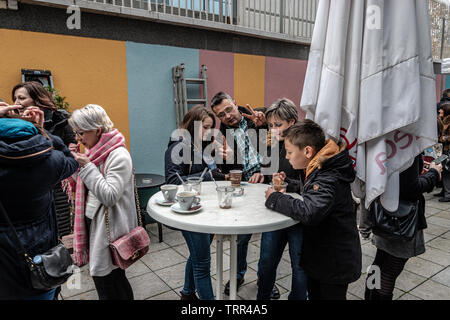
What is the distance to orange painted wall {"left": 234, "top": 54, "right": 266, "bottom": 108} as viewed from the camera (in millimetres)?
5520

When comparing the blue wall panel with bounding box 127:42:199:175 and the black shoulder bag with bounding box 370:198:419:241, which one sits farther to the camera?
the blue wall panel with bounding box 127:42:199:175

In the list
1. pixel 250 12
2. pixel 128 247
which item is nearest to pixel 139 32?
pixel 250 12

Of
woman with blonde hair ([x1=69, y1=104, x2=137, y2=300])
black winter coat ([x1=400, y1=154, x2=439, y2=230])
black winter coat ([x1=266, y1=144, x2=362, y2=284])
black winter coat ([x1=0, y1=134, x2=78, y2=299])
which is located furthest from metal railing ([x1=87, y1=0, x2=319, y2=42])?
black winter coat ([x1=400, y1=154, x2=439, y2=230])

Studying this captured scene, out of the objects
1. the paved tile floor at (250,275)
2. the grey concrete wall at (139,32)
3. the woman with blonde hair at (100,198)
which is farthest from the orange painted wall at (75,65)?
the woman with blonde hair at (100,198)

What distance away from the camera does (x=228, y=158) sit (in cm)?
292

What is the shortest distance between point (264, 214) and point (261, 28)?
4981mm

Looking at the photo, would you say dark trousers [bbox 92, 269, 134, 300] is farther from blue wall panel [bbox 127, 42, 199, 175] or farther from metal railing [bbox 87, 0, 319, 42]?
metal railing [bbox 87, 0, 319, 42]

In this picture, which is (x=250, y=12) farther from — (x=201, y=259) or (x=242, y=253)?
(x=201, y=259)

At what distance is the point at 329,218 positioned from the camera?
1.77 m

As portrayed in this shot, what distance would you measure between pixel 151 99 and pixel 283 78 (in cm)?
282

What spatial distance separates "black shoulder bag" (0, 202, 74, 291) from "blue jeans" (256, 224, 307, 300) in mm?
1422

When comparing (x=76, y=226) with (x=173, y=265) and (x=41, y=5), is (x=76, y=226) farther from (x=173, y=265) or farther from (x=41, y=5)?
(x=41, y=5)
